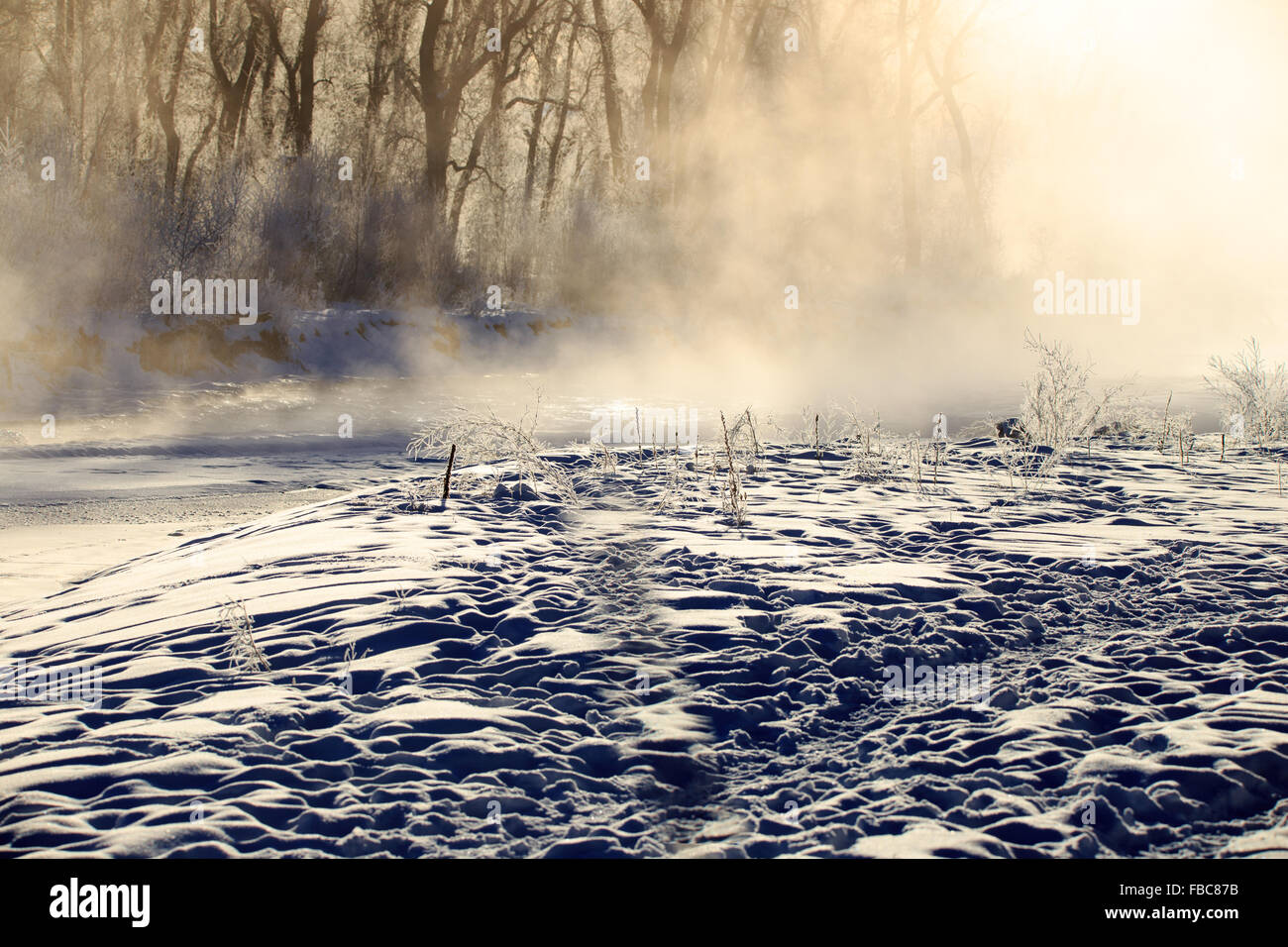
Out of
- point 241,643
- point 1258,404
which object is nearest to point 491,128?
point 1258,404

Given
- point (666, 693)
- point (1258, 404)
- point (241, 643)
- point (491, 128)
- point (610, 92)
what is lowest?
point (666, 693)

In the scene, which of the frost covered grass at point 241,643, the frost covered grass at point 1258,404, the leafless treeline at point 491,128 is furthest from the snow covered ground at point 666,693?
the leafless treeline at point 491,128

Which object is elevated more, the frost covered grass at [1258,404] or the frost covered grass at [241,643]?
the frost covered grass at [1258,404]

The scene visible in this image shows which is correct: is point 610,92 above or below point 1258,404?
above

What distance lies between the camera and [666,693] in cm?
353

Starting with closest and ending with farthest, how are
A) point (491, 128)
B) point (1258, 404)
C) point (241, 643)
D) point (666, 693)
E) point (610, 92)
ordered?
point (666, 693)
point (241, 643)
point (1258, 404)
point (491, 128)
point (610, 92)

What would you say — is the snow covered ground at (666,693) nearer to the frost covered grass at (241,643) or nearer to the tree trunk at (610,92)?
the frost covered grass at (241,643)

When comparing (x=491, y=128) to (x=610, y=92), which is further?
(x=610, y=92)

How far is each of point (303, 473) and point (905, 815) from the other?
784 centimetres

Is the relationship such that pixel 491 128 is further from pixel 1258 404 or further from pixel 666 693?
pixel 666 693

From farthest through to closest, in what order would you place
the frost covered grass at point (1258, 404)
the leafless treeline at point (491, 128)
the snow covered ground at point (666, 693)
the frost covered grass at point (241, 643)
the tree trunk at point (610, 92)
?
the tree trunk at point (610, 92), the leafless treeline at point (491, 128), the frost covered grass at point (1258, 404), the frost covered grass at point (241, 643), the snow covered ground at point (666, 693)

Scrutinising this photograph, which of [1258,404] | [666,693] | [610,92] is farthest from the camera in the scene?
[610,92]

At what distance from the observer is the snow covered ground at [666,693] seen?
268cm
